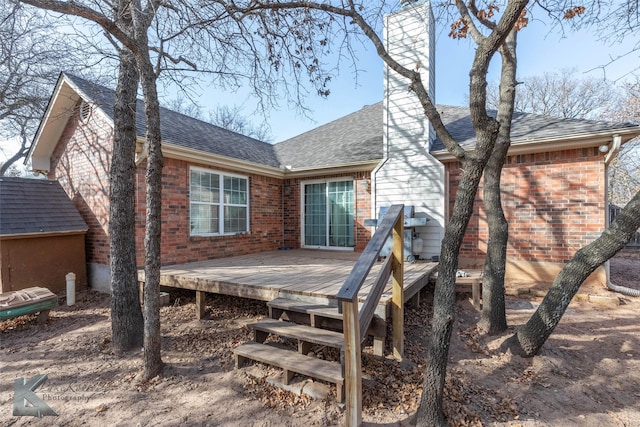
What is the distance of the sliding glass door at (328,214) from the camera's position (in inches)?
310

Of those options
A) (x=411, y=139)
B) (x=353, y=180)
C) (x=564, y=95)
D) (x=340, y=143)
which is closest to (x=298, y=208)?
(x=353, y=180)

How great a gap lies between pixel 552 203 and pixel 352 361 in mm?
5694

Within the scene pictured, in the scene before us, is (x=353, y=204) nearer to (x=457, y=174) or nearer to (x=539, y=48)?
(x=457, y=174)

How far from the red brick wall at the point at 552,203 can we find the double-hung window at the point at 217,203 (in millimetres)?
5660

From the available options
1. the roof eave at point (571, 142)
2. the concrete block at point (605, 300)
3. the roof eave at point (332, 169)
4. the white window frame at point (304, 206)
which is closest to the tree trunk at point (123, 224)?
the roof eave at point (332, 169)

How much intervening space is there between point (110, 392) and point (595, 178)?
8063mm

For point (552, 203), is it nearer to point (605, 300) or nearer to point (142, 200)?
point (605, 300)

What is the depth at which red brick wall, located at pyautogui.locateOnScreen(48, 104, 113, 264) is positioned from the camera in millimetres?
6008

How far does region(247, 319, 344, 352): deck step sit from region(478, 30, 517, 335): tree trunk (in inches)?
92.8

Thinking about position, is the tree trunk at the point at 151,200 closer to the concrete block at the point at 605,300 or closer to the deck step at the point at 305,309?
the deck step at the point at 305,309

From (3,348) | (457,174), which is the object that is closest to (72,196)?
(3,348)

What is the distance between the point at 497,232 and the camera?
12.8ft

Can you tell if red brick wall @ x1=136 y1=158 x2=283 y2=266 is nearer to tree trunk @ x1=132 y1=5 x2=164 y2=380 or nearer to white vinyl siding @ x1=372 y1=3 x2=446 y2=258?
tree trunk @ x1=132 y1=5 x2=164 y2=380

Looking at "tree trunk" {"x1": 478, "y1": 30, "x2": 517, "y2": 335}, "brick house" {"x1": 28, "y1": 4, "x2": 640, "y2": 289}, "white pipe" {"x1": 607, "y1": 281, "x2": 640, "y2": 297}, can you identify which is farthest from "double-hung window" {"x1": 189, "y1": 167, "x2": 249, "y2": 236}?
"white pipe" {"x1": 607, "y1": 281, "x2": 640, "y2": 297}
